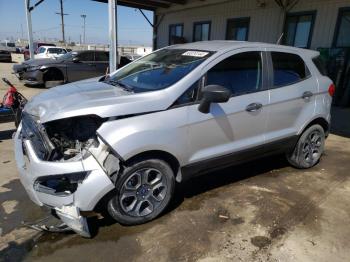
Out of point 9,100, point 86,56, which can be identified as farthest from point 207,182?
point 86,56

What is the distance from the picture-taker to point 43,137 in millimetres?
2752

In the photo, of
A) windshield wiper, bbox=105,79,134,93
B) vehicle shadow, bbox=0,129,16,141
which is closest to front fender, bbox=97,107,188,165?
windshield wiper, bbox=105,79,134,93

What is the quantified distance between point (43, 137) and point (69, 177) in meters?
0.46

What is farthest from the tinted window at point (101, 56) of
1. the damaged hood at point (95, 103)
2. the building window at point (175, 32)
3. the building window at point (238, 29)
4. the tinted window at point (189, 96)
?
the tinted window at point (189, 96)

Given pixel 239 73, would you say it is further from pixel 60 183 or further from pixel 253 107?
pixel 60 183

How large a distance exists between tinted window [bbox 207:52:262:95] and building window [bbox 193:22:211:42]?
12478mm

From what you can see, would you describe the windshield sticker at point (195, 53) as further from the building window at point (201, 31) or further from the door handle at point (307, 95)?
the building window at point (201, 31)

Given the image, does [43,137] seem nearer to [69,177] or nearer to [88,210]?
[69,177]

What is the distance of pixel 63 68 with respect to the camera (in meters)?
12.2

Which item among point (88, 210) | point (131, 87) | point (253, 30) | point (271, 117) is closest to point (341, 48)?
point (253, 30)

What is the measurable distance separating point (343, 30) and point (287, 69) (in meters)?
7.38

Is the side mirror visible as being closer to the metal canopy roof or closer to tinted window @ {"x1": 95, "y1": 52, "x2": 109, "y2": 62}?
tinted window @ {"x1": 95, "y1": 52, "x2": 109, "y2": 62}

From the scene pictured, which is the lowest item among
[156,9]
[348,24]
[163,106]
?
[163,106]

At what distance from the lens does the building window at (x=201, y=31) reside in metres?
15.6
